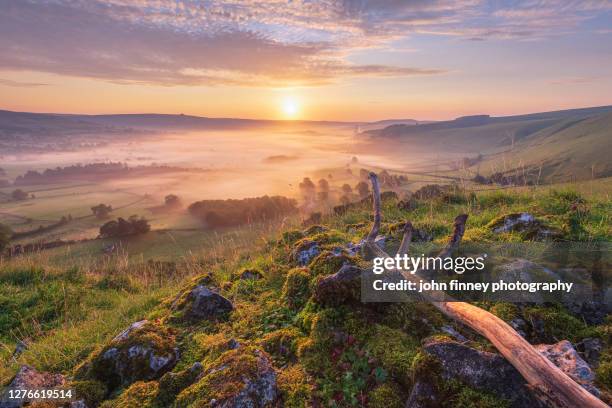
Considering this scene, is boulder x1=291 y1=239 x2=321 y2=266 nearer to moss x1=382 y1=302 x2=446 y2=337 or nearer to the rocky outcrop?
the rocky outcrop

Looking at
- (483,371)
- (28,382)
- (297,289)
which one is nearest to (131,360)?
(28,382)

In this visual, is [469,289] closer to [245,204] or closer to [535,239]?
[535,239]

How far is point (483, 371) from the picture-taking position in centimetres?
306

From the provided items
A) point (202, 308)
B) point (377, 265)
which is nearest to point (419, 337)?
point (377, 265)

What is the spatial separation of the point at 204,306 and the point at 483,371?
456 centimetres

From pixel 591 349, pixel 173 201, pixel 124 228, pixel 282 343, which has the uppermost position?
pixel 591 349

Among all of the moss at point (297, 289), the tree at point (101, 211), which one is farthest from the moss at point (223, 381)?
the tree at point (101, 211)

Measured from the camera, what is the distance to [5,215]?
69.3m

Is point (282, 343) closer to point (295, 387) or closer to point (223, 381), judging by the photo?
point (295, 387)

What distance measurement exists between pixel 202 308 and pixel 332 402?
3262mm

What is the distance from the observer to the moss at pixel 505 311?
13.9 feet

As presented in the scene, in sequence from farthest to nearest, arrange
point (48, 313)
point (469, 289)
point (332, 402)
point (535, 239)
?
1. point (48, 313)
2. point (535, 239)
3. point (469, 289)
4. point (332, 402)

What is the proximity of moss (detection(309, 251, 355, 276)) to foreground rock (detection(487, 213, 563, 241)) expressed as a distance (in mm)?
3845

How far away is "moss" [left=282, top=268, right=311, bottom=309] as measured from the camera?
5.57 meters
